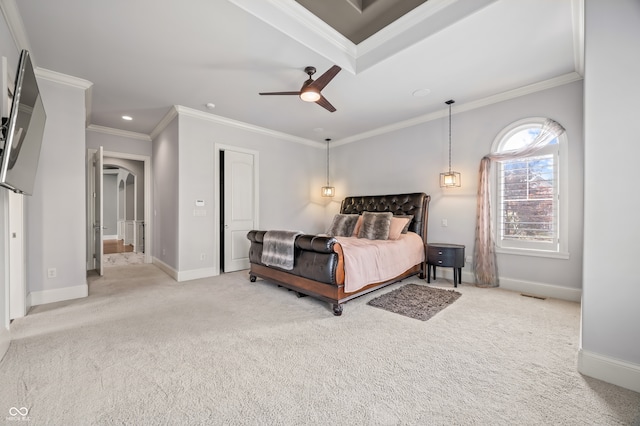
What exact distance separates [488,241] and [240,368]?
3764 mm

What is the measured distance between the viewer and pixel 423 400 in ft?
5.14

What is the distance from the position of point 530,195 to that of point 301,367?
382 centimetres

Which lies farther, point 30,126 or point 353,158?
point 353,158

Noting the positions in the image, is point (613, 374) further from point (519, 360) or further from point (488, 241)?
point (488, 241)

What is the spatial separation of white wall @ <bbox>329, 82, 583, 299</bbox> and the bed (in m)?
0.37

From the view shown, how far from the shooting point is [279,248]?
3.51m

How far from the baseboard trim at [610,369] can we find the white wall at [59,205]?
5296 mm

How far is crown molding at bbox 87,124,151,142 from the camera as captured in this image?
16.7ft

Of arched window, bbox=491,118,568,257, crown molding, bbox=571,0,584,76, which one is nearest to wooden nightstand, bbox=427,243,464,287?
arched window, bbox=491,118,568,257

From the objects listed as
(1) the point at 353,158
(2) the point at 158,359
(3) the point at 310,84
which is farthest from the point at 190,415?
(1) the point at 353,158

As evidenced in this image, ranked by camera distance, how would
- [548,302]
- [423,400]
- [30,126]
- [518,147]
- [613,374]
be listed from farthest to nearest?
[518,147] → [548,302] → [30,126] → [613,374] → [423,400]

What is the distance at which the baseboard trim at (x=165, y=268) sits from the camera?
4.45 m
